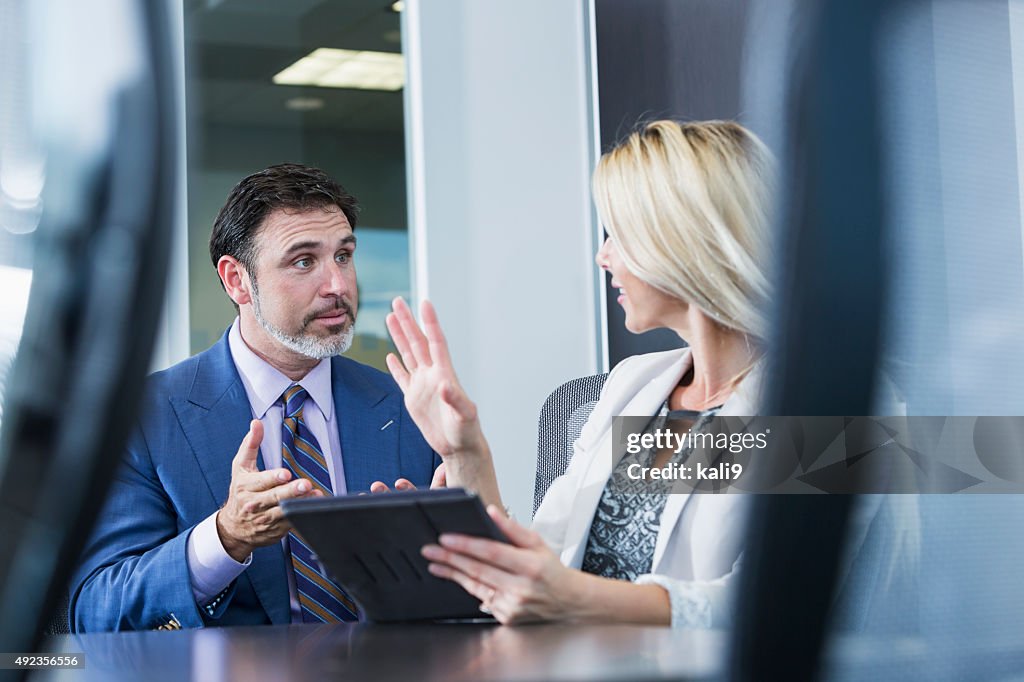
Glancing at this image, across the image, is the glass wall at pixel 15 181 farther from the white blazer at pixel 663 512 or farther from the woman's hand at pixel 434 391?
the woman's hand at pixel 434 391

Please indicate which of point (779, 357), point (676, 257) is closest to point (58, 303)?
point (779, 357)

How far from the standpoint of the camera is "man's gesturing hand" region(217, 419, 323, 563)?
1.73 metres

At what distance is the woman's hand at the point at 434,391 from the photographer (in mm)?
1675

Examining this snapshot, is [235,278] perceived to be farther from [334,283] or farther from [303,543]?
[303,543]

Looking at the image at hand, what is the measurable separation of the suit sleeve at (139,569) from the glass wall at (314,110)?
5.43ft

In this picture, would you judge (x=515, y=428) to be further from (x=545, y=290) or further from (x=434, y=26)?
(x=434, y=26)

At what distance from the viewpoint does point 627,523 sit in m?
1.69

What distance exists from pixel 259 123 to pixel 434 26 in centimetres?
72

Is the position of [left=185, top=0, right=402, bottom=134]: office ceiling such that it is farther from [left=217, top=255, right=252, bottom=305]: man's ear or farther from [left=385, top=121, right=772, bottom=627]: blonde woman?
[left=385, top=121, right=772, bottom=627]: blonde woman

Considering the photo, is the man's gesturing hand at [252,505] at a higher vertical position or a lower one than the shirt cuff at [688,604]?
higher

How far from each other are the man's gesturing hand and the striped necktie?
93 millimetres

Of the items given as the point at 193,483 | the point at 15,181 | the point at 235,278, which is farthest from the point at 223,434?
the point at 15,181

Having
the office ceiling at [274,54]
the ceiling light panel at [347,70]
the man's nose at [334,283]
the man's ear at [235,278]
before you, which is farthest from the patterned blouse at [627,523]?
the ceiling light panel at [347,70]

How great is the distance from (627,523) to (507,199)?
2503 mm
